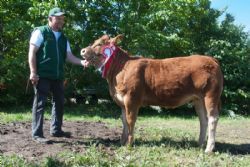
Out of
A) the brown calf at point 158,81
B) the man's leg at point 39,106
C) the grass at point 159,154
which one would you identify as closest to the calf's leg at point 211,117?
the brown calf at point 158,81

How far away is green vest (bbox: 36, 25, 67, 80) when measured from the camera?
823 cm

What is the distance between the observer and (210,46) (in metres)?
17.7

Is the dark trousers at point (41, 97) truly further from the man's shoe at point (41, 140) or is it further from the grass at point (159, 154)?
the grass at point (159, 154)

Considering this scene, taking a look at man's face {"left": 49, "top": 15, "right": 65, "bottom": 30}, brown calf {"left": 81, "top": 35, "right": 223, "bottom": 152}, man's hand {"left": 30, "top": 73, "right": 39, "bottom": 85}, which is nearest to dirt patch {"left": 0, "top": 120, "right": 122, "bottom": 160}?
brown calf {"left": 81, "top": 35, "right": 223, "bottom": 152}

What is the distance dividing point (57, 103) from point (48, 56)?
3.39 ft

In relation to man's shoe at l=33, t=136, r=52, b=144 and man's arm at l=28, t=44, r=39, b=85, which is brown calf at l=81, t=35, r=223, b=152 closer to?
man's arm at l=28, t=44, r=39, b=85

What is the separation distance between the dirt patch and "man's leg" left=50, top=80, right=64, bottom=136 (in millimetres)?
217

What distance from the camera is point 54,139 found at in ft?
28.3

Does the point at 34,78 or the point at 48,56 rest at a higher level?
the point at 48,56

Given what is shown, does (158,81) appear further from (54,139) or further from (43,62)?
(54,139)

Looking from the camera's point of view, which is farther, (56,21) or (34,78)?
(56,21)

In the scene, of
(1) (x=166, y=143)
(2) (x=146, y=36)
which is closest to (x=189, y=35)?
(2) (x=146, y=36)

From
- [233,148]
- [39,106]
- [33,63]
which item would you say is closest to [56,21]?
[33,63]

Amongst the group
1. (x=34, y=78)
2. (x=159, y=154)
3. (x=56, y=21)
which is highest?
(x=56, y=21)
